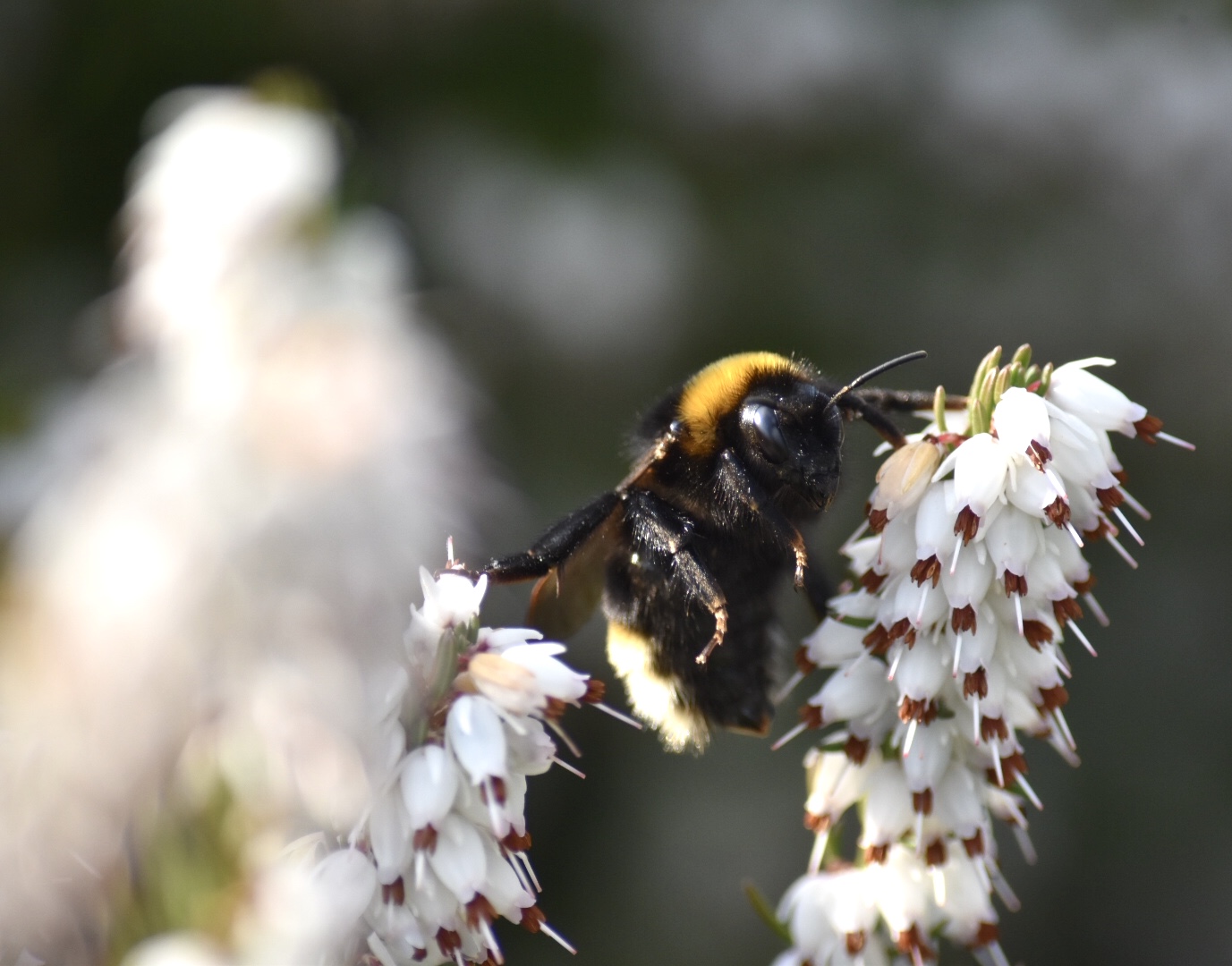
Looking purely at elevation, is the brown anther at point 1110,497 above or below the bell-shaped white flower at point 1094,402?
below

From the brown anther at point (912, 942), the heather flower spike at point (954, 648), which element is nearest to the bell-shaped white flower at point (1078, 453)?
→ the heather flower spike at point (954, 648)

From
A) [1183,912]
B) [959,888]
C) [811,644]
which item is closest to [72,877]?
[811,644]

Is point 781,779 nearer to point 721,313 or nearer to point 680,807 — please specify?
point 680,807

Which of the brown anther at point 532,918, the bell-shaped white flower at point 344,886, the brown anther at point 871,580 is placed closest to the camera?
the bell-shaped white flower at point 344,886

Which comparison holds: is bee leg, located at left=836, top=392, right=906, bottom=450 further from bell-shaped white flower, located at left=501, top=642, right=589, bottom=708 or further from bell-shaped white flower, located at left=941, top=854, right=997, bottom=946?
bell-shaped white flower, located at left=501, top=642, right=589, bottom=708

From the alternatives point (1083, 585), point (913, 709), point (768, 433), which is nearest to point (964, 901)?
point (913, 709)

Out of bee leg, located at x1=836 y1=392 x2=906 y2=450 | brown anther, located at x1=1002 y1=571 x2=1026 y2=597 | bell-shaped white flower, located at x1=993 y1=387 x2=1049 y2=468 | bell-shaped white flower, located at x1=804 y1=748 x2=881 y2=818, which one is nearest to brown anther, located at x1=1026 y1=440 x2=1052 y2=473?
bell-shaped white flower, located at x1=993 y1=387 x2=1049 y2=468

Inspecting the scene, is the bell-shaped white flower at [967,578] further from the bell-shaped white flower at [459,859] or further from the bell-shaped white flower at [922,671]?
the bell-shaped white flower at [459,859]
